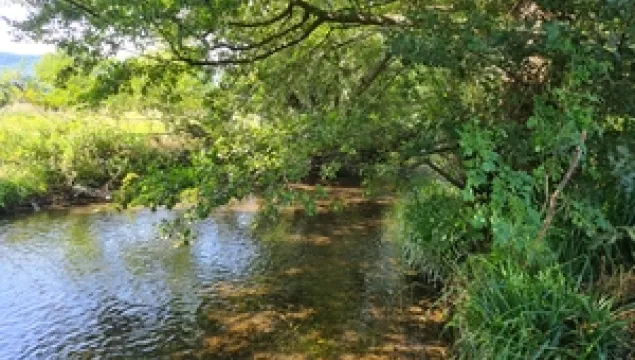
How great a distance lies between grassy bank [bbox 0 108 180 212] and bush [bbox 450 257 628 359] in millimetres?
11603

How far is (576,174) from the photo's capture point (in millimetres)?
5199

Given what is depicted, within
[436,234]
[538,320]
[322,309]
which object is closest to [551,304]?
[538,320]

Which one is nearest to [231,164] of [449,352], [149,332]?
[149,332]

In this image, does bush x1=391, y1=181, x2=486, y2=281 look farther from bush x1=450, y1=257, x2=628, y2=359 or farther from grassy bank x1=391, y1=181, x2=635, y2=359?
bush x1=450, y1=257, x2=628, y2=359

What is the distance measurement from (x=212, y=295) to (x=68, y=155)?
34.2 ft

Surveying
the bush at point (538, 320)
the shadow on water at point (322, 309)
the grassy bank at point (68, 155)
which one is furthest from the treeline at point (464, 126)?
the grassy bank at point (68, 155)

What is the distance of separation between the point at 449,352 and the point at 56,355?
15.6ft

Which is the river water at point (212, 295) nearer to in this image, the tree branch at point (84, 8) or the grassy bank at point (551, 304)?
the grassy bank at point (551, 304)

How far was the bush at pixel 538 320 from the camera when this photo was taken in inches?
180

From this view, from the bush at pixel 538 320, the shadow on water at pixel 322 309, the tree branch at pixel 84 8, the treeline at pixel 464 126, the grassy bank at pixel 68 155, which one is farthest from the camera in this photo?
the grassy bank at pixel 68 155

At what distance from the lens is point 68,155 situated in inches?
689

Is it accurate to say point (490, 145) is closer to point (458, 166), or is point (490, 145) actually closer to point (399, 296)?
point (458, 166)

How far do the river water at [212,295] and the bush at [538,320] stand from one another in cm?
189

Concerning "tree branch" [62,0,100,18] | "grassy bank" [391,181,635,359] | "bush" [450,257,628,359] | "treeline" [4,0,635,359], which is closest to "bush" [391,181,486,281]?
"treeline" [4,0,635,359]
